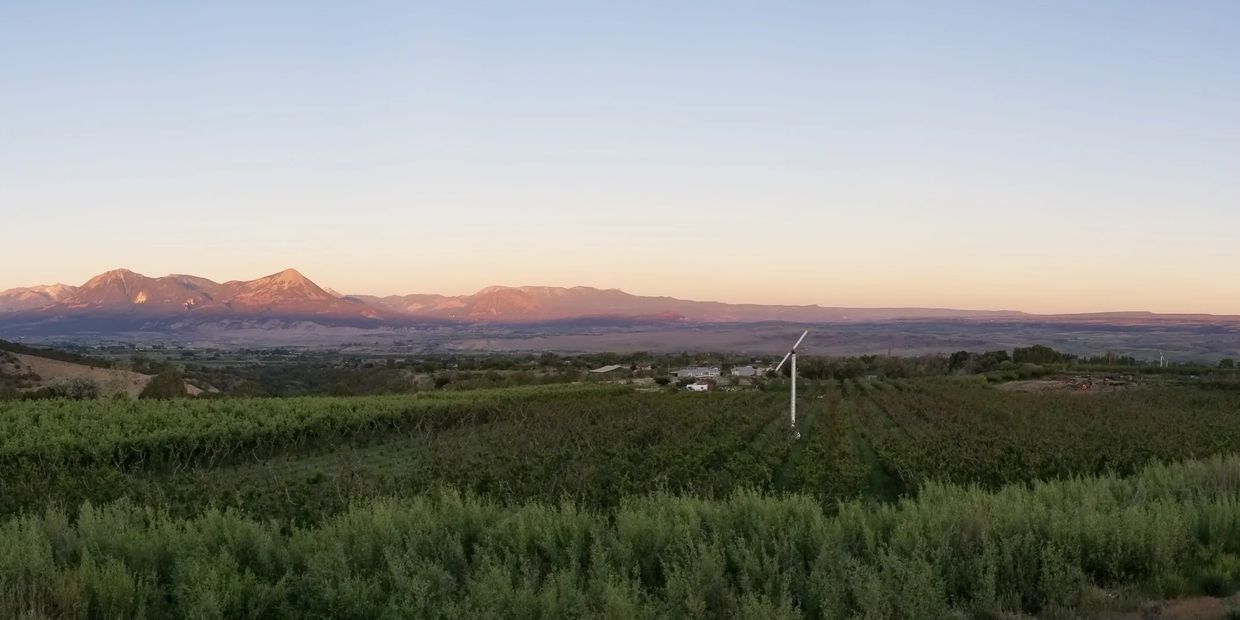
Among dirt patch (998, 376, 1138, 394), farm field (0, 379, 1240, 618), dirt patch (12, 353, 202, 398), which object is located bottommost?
dirt patch (998, 376, 1138, 394)

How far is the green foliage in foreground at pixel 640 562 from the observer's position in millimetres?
7387

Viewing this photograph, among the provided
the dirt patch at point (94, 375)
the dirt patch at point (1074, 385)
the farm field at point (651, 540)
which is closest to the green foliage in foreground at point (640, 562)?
the farm field at point (651, 540)

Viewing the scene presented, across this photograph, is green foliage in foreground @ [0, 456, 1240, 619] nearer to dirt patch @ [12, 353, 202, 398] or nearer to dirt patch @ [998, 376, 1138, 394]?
dirt patch @ [12, 353, 202, 398]

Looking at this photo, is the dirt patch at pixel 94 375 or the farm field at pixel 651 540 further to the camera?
the dirt patch at pixel 94 375

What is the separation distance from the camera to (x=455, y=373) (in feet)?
246

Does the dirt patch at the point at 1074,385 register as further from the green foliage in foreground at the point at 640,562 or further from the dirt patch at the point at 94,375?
the dirt patch at the point at 94,375

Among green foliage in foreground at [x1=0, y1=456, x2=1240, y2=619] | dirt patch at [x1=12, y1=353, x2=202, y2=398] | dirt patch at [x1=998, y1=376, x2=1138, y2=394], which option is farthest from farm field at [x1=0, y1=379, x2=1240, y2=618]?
dirt patch at [x1=998, y1=376, x2=1138, y2=394]

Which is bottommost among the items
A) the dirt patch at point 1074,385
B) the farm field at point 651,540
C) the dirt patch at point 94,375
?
the dirt patch at point 1074,385

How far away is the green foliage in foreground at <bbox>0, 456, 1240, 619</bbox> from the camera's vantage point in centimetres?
739

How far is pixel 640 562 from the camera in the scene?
912cm

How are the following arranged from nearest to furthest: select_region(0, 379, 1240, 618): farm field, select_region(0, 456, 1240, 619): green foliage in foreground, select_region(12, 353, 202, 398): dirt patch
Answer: select_region(0, 456, 1240, 619): green foliage in foreground < select_region(0, 379, 1240, 618): farm field < select_region(12, 353, 202, 398): dirt patch

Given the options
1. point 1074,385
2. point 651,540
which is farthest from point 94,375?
point 1074,385

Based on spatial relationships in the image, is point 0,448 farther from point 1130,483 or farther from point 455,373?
point 455,373

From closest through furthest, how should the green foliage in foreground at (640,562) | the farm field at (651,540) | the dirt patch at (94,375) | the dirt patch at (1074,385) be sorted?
the green foliage in foreground at (640,562) → the farm field at (651,540) → the dirt patch at (94,375) → the dirt patch at (1074,385)
